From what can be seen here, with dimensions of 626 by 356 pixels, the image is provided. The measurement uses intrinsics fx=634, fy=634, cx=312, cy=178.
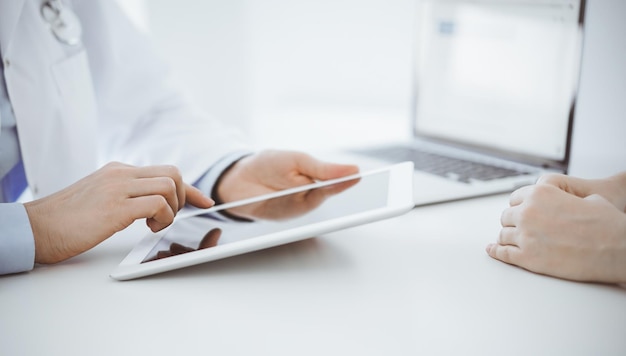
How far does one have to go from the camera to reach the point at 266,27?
2467 mm

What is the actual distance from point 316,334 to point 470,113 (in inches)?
29.8

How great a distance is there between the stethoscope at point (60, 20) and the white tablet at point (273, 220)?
15.1 inches

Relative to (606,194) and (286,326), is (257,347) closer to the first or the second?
(286,326)

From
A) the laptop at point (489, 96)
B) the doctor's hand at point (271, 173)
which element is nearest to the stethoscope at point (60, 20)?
the doctor's hand at point (271, 173)

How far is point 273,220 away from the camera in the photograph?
688 mm

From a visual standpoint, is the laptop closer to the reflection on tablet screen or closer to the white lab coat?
the reflection on tablet screen

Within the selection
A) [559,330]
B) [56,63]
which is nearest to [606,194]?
[559,330]

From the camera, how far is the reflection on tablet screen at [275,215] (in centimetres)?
64

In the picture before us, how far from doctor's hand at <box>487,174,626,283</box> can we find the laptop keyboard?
0.94 feet

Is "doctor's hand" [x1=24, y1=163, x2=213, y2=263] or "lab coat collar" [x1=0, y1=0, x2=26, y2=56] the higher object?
"lab coat collar" [x1=0, y1=0, x2=26, y2=56]

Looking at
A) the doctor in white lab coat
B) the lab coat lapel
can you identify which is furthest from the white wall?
the lab coat lapel

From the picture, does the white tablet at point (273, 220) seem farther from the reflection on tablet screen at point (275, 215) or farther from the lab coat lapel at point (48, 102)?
the lab coat lapel at point (48, 102)

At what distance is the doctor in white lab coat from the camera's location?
0.66 metres

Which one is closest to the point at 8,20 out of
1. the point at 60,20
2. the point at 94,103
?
the point at 60,20
